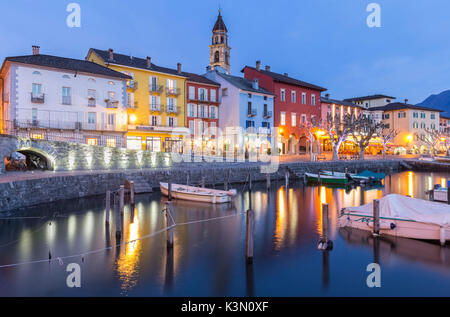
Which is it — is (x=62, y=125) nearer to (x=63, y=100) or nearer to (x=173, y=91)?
(x=63, y=100)

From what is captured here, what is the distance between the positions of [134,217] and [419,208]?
1604cm

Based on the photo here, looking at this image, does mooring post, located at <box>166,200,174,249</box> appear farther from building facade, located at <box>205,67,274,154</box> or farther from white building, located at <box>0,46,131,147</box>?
building facade, located at <box>205,67,274,154</box>

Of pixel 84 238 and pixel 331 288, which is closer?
pixel 331 288

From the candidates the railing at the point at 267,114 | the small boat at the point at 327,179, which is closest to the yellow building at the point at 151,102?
the railing at the point at 267,114

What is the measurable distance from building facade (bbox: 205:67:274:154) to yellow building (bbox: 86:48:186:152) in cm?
737

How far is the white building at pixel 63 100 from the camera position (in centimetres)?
3594

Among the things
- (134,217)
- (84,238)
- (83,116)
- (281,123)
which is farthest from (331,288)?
(281,123)

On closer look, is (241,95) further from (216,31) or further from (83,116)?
(216,31)

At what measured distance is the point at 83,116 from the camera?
40219 mm

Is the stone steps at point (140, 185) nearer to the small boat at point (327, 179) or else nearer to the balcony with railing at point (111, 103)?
the balcony with railing at point (111, 103)

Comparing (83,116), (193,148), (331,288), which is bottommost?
(331,288)

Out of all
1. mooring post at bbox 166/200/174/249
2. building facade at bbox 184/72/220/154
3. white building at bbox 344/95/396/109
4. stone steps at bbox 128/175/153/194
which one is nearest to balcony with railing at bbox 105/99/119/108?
building facade at bbox 184/72/220/154

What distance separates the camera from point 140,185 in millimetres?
30547

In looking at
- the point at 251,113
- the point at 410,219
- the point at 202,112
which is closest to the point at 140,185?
the point at 410,219
